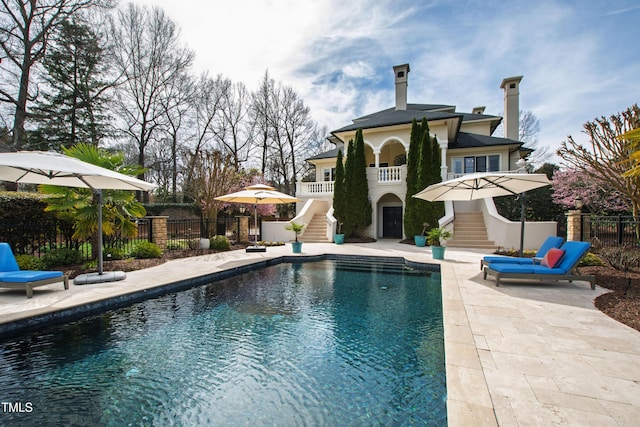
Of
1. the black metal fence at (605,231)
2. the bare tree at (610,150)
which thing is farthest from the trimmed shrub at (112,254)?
the black metal fence at (605,231)

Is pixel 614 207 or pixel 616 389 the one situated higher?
pixel 614 207

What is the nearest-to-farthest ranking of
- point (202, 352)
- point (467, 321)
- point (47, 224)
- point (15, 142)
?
point (202, 352), point (467, 321), point (47, 224), point (15, 142)

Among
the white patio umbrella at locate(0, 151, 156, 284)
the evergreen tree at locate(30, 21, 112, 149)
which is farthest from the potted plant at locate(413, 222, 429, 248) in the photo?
the evergreen tree at locate(30, 21, 112, 149)

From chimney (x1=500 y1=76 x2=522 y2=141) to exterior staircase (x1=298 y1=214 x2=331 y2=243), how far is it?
17.1 meters

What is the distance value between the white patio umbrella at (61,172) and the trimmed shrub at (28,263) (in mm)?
2226

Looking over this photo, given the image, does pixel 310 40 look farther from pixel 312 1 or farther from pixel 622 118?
pixel 622 118

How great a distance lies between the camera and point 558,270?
22.7ft

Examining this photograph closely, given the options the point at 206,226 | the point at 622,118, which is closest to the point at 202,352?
the point at 206,226

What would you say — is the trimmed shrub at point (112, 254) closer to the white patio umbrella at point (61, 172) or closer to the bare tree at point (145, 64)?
the white patio umbrella at point (61, 172)

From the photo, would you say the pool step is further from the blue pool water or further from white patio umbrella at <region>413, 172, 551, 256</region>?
the blue pool water

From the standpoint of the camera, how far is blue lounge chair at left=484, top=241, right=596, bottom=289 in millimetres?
6727

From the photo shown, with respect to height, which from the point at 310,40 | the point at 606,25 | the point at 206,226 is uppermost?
the point at 310,40

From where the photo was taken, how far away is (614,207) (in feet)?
48.1

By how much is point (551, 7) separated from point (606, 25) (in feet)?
5.69
